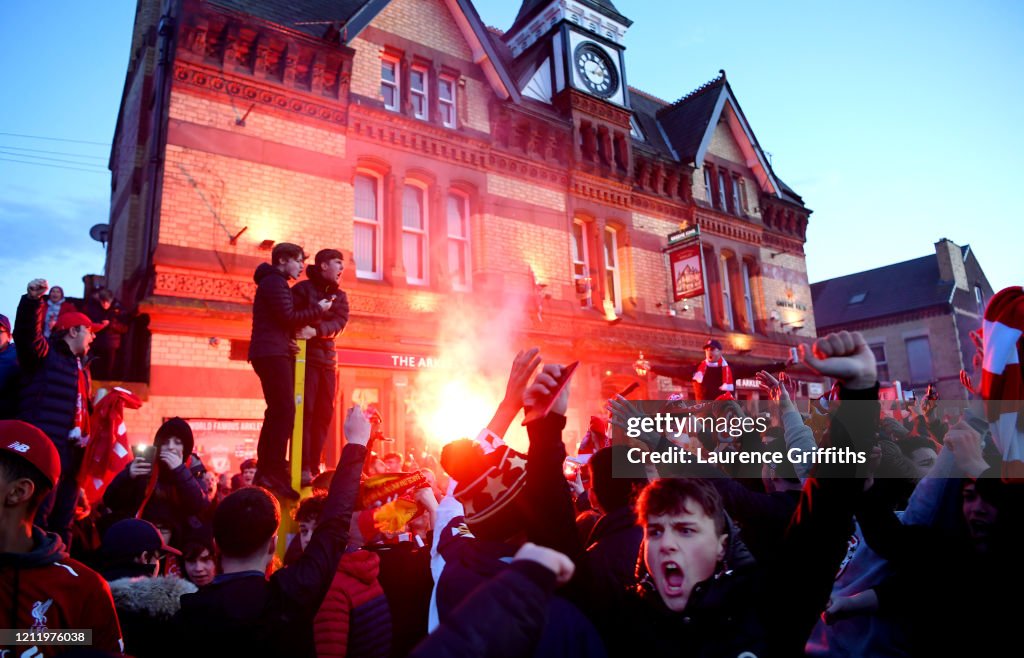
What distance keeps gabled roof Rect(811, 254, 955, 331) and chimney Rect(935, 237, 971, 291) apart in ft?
1.49

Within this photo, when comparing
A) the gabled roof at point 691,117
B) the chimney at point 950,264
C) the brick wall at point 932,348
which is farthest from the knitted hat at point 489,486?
the chimney at point 950,264

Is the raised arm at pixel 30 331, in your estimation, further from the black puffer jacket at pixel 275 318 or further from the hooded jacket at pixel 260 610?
the hooded jacket at pixel 260 610

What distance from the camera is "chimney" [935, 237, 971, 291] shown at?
115 feet

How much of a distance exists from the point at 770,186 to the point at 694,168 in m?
3.96

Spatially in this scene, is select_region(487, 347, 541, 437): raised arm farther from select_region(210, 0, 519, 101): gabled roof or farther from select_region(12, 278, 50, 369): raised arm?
select_region(210, 0, 519, 101): gabled roof

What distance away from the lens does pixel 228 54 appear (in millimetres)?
11258

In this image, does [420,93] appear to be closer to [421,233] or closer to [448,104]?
[448,104]

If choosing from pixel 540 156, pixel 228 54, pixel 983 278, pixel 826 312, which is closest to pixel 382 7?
pixel 228 54

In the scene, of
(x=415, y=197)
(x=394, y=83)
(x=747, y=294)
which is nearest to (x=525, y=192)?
(x=415, y=197)

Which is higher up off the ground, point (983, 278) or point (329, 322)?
point (983, 278)

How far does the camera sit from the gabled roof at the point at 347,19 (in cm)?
1233

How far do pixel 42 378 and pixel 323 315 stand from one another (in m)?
2.20

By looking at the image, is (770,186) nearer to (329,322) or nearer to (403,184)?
(403,184)

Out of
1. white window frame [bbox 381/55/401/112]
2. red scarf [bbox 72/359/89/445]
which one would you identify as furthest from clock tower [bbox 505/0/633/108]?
red scarf [bbox 72/359/89/445]
